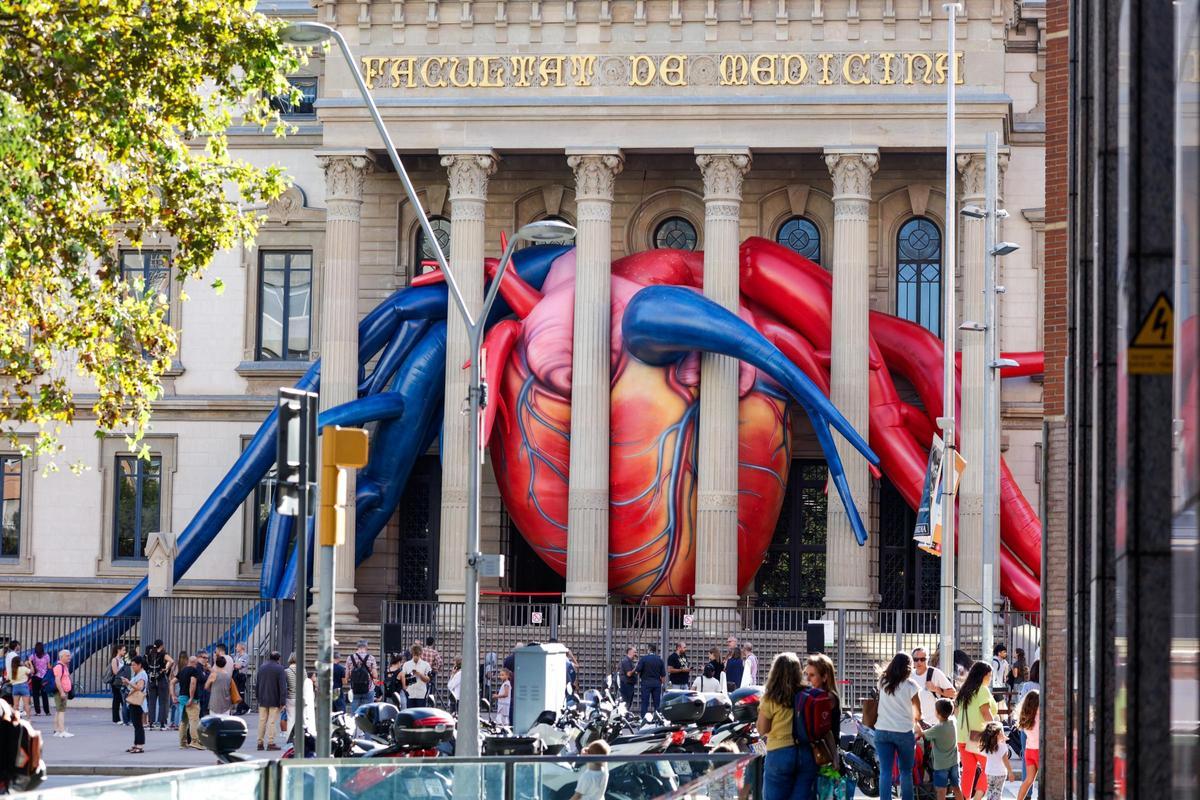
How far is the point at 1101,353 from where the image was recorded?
9625 millimetres

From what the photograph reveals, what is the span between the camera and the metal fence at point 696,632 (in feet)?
128

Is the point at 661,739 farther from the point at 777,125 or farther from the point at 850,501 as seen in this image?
the point at 777,125

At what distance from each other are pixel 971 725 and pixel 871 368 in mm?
24281

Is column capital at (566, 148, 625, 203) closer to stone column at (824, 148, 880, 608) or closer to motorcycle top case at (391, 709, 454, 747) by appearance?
stone column at (824, 148, 880, 608)

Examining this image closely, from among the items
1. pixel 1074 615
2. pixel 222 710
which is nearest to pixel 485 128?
pixel 222 710

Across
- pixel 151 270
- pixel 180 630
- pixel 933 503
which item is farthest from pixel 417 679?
pixel 151 270

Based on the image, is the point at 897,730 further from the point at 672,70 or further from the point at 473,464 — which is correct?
the point at 672,70

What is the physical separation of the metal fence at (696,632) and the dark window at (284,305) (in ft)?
28.6

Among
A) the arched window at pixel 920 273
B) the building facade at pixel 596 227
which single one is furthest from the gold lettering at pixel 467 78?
the arched window at pixel 920 273

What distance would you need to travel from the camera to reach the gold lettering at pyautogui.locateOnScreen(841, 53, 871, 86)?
140 feet

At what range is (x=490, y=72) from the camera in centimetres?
4388

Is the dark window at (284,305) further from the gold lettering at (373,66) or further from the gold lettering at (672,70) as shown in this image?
the gold lettering at (672,70)

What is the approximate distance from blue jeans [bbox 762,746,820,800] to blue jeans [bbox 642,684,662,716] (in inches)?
751

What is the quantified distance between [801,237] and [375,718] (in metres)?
29.1
